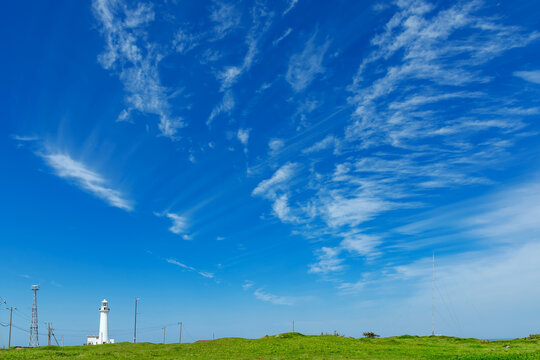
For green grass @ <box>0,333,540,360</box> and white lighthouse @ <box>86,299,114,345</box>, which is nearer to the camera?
green grass @ <box>0,333,540,360</box>

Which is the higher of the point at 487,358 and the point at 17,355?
the point at 17,355

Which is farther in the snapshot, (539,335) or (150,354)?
(539,335)

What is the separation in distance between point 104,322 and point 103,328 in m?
1.62

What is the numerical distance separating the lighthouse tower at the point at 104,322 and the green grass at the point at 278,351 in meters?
58.8

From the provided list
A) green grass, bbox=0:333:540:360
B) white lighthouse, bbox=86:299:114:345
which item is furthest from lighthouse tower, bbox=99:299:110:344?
green grass, bbox=0:333:540:360

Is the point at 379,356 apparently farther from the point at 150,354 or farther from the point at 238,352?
the point at 150,354

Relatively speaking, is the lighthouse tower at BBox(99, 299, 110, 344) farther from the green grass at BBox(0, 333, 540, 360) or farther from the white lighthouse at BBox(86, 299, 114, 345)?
the green grass at BBox(0, 333, 540, 360)

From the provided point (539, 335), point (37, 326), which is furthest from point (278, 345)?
point (37, 326)

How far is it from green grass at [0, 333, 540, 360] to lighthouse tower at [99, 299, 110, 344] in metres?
58.8

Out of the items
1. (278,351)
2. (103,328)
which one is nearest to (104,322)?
(103,328)

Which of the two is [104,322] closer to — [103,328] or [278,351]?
[103,328]

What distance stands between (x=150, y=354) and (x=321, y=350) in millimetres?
21459

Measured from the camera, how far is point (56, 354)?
47812 millimetres

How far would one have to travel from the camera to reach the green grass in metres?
46.5
